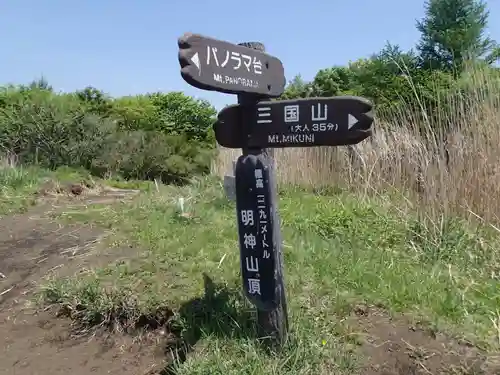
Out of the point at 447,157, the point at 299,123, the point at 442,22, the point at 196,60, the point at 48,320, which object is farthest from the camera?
the point at 442,22

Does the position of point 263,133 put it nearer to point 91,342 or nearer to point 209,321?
point 209,321

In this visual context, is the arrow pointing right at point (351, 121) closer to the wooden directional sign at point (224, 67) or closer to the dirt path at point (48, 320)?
the wooden directional sign at point (224, 67)

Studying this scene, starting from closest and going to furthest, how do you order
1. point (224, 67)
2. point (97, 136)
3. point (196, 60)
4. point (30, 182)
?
point (196, 60) < point (224, 67) < point (30, 182) < point (97, 136)

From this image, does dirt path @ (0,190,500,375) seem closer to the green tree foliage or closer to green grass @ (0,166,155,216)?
green grass @ (0,166,155,216)

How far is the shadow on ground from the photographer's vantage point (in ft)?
8.56

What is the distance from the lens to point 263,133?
2.44 meters

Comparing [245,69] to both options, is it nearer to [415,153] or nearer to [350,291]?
[350,291]

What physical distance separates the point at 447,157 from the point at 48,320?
334cm

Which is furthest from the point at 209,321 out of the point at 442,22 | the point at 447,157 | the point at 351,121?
the point at 442,22

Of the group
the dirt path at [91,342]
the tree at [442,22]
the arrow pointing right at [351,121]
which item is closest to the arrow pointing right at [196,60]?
the arrow pointing right at [351,121]

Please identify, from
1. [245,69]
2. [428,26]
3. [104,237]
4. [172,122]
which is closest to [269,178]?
[245,69]

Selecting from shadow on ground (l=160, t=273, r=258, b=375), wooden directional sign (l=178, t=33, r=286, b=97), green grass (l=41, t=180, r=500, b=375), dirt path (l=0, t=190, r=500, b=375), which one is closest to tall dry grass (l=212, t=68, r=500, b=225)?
green grass (l=41, t=180, r=500, b=375)

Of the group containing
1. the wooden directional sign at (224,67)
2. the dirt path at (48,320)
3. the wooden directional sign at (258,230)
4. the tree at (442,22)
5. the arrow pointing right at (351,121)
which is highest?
the tree at (442,22)

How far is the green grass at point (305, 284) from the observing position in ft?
8.10
